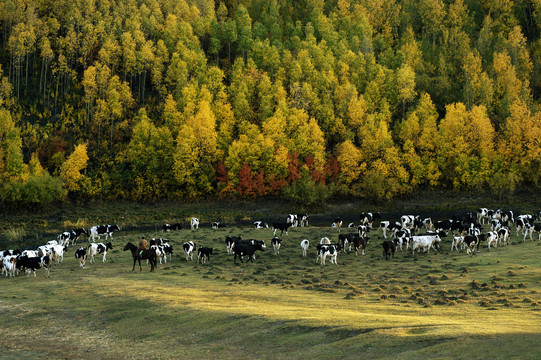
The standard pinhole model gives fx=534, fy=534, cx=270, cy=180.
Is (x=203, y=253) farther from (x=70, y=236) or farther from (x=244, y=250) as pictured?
(x=70, y=236)

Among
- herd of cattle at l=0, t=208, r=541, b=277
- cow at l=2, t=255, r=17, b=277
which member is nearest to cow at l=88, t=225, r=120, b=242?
herd of cattle at l=0, t=208, r=541, b=277

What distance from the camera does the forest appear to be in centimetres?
9469

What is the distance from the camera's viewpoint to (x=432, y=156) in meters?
101

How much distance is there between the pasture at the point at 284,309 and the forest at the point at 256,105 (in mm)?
50545

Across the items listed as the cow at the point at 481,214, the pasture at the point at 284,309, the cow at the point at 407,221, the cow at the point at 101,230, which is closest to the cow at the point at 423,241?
the pasture at the point at 284,309

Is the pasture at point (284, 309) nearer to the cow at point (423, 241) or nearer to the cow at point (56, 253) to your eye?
the cow at point (56, 253)

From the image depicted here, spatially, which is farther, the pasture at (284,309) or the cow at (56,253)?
the cow at (56,253)

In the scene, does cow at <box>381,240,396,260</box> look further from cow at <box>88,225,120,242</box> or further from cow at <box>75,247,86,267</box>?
cow at <box>88,225,120,242</box>

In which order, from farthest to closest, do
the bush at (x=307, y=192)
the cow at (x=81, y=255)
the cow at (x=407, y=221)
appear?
1. the bush at (x=307, y=192)
2. the cow at (x=407, y=221)
3. the cow at (x=81, y=255)

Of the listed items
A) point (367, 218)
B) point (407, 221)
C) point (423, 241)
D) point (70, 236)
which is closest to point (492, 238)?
point (423, 241)

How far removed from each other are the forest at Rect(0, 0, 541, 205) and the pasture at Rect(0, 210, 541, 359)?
50545mm

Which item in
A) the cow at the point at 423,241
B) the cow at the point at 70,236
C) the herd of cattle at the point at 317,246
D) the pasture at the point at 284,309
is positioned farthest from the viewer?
the cow at the point at 70,236

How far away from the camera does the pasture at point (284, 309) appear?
58.2 ft

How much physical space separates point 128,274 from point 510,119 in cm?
8641
